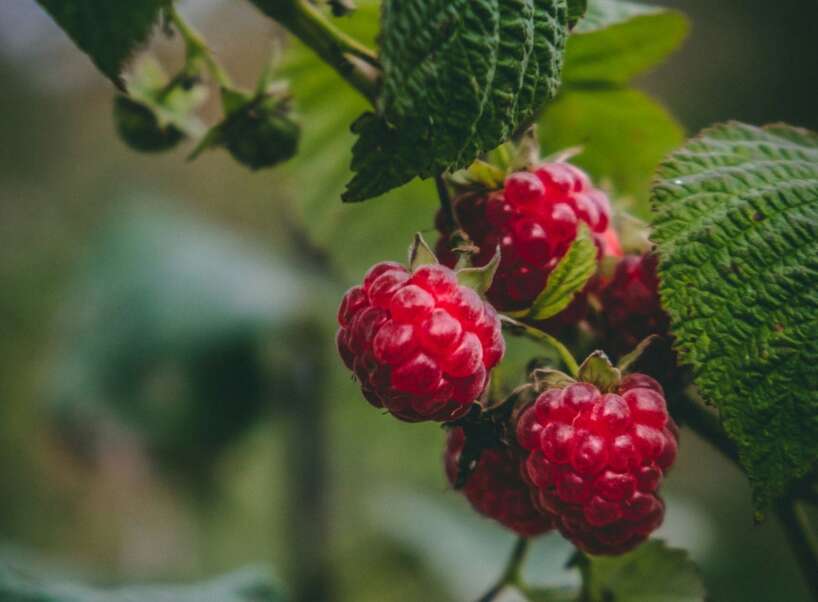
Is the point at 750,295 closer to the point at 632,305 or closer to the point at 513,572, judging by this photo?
the point at 632,305

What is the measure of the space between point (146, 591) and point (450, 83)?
2.01ft

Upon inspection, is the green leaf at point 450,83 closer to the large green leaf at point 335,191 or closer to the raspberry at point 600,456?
the raspberry at point 600,456

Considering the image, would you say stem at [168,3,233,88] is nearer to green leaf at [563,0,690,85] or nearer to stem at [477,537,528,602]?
green leaf at [563,0,690,85]

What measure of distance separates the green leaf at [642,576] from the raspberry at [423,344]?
9.1 inches

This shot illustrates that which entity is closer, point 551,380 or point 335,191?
point 551,380

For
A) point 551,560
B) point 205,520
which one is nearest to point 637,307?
point 551,560

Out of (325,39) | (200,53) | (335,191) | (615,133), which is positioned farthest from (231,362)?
(325,39)

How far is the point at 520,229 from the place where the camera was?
0.49 metres

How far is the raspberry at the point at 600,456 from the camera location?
43cm

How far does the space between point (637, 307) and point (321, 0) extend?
0.83ft

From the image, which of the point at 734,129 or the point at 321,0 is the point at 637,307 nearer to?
the point at 734,129

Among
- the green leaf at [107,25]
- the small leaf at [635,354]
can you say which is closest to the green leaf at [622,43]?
the small leaf at [635,354]

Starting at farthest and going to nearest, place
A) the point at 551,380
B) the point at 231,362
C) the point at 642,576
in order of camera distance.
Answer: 1. the point at 231,362
2. the point at 642,576
3. the point at 551,380

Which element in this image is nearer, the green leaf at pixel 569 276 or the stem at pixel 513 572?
the green leaf at pixel 569 276
